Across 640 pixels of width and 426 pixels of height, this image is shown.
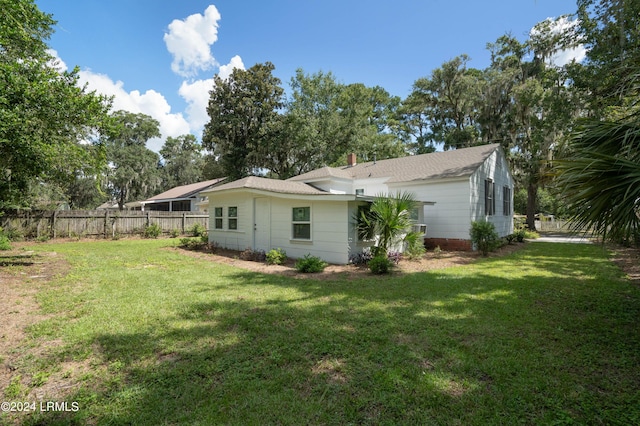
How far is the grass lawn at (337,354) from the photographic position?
8.32 feet

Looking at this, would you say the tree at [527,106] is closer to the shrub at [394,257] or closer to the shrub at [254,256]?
the shrub at [394,257]

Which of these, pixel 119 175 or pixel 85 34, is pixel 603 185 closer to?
pixel 85 34

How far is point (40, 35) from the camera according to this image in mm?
12164

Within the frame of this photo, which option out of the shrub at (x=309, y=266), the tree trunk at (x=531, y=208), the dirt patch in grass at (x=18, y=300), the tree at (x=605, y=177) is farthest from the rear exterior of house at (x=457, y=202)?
the dirt patch in grass at (x=18, y=300)

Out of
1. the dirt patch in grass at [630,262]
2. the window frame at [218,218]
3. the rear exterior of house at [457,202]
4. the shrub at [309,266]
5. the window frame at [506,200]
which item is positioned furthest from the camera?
the window frame at [506,200]

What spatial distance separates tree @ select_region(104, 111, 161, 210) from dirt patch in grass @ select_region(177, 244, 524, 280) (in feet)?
90.8

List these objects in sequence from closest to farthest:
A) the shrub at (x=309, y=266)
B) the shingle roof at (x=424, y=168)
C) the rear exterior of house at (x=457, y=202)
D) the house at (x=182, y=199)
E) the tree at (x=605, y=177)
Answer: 1. the tree at (x=605, y=177)
2. the shrub at (x=309, y=266)
3. the rear exterior of house at (x=457, y=202)
4. the shingle roof at (x=424, y=168)
5. the house at (x=182, y=199)

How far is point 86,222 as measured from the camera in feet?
55.7

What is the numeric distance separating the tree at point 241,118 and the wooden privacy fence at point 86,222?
7856 millimetres

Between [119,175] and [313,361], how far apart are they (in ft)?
127


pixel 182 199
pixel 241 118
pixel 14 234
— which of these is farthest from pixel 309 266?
pixel 182 199

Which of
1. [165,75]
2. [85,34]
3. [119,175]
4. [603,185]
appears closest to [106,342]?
[603,185]

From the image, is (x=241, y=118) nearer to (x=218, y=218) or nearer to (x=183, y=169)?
(x=218, y=218)

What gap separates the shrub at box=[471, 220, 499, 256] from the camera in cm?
1141
